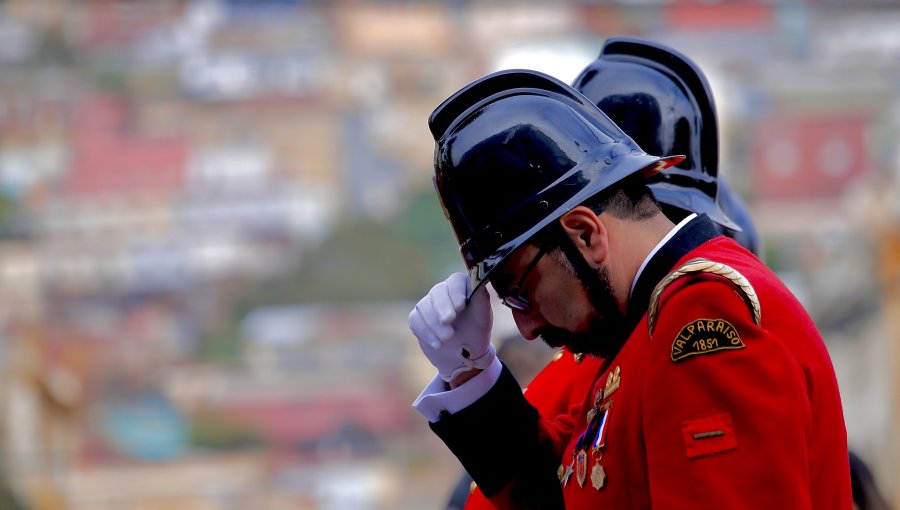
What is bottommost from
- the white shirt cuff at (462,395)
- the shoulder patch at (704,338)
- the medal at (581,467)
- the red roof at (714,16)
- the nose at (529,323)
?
the medal at (581,467)

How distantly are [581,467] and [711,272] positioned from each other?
1.11 ft

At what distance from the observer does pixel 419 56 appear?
64312mm

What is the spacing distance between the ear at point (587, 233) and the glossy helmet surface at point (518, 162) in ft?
0.04

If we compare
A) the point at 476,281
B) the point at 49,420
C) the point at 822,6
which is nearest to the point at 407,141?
the point at 822,6

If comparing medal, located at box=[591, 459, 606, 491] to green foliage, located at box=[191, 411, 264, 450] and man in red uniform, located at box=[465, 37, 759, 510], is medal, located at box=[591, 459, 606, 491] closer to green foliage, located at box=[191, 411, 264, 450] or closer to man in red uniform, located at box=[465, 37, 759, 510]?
man in red uniform, located at box=[465, 37, 759, 510]

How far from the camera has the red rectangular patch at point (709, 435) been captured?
1.84 meters

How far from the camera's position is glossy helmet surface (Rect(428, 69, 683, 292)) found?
2078mm

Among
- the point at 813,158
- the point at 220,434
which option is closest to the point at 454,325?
the point at 220,434

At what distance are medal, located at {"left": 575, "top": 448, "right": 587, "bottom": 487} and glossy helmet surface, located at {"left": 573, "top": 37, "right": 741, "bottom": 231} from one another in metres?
0.88

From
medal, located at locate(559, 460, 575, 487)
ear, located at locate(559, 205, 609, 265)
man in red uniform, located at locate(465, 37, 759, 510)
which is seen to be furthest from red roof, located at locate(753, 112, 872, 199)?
ear, located at locate(559, 205, 609, 265)

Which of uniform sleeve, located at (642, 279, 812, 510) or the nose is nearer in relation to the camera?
uniform sleeve, located at (642, 279, 812, 510)

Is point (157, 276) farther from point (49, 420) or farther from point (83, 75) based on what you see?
point (49, 420)

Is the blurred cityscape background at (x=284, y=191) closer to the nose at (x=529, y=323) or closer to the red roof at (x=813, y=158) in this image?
the red roof at (x=813, y=158)

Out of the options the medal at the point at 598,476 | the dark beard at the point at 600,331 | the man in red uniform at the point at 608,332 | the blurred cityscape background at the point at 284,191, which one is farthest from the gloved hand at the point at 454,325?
the blurred cityscape background at the point at 284,191
